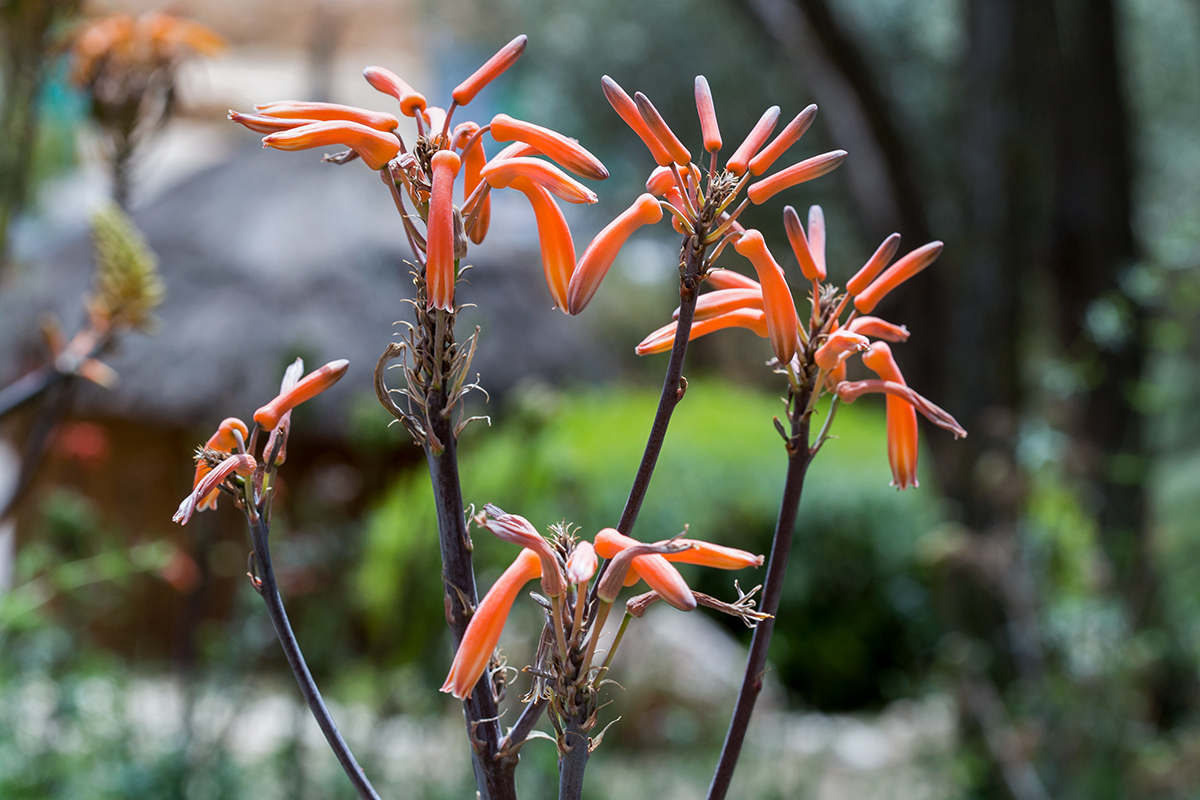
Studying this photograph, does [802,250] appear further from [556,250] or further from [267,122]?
[267,122]

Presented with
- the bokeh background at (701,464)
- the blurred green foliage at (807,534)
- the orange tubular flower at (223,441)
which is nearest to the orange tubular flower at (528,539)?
the orange tubular flower at (223,441)

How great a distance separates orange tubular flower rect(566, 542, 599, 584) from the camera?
304mm

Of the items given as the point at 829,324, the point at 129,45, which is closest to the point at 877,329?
the point at 829,324

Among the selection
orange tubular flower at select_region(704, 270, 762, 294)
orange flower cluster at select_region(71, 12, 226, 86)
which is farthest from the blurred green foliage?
orange tubular flower at select_region(704, 270, 762, 294)

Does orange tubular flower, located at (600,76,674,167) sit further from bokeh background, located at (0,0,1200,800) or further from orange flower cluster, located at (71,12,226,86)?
orange flower cluster, located at (71,12,226,86)

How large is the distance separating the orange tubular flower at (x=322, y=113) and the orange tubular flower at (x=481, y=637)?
175mm

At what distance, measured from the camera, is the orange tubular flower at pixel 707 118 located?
1.17 ft

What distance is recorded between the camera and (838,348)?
1.22 feet

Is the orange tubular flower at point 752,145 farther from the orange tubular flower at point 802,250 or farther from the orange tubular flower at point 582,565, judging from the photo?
the orange tubular flower at point 582,565

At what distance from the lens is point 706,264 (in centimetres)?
35

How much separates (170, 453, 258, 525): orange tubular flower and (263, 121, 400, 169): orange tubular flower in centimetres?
11

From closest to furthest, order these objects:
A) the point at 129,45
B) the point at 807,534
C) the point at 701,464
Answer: the point at 129,45 → the point at 701,464 → the point at 807,534

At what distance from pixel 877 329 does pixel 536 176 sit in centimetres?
16

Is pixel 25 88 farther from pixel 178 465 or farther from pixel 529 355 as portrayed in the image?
pixel 529 355
